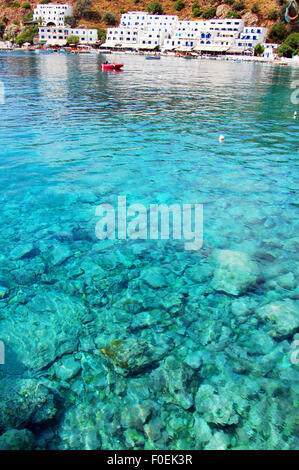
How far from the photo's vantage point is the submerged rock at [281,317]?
5.18 metres

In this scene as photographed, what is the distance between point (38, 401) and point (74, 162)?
10062 millimetres

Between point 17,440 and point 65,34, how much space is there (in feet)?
596

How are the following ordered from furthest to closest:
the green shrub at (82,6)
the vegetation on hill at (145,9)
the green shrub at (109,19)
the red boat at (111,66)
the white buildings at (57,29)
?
the green shrub at (82,6) < the green shrub at (109,19) < the white buildings at (57,29) < the vegetation on hill at (145,9) < the red boat at (111,66)

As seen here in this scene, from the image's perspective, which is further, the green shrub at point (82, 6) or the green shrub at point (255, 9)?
the green shrub at point (82, 6)

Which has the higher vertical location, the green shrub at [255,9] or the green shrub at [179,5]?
the green shrub at [179,5]

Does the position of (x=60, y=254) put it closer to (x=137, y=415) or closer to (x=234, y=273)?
(x=234, y=273)

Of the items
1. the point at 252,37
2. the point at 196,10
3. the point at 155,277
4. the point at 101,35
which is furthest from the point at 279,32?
the point at 155,277

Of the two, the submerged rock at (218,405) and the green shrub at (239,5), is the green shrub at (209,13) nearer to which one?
the green shrub at (239,5)

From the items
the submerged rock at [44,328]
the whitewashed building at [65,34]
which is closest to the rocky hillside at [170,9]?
the whitewashed building at [65,34]

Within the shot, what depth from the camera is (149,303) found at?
5.76 meters

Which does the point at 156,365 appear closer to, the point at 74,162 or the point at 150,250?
the point at 150,250

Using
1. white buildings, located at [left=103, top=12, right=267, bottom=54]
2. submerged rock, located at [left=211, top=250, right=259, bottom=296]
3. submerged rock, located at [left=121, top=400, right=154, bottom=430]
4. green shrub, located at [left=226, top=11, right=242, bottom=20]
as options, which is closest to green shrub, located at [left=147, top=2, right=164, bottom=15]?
white buildings, located at [left=103, top=12, right=267, bottom=54]

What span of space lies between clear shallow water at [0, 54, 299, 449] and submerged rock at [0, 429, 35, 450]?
0.14 m

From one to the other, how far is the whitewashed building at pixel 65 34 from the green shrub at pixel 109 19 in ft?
75.5
